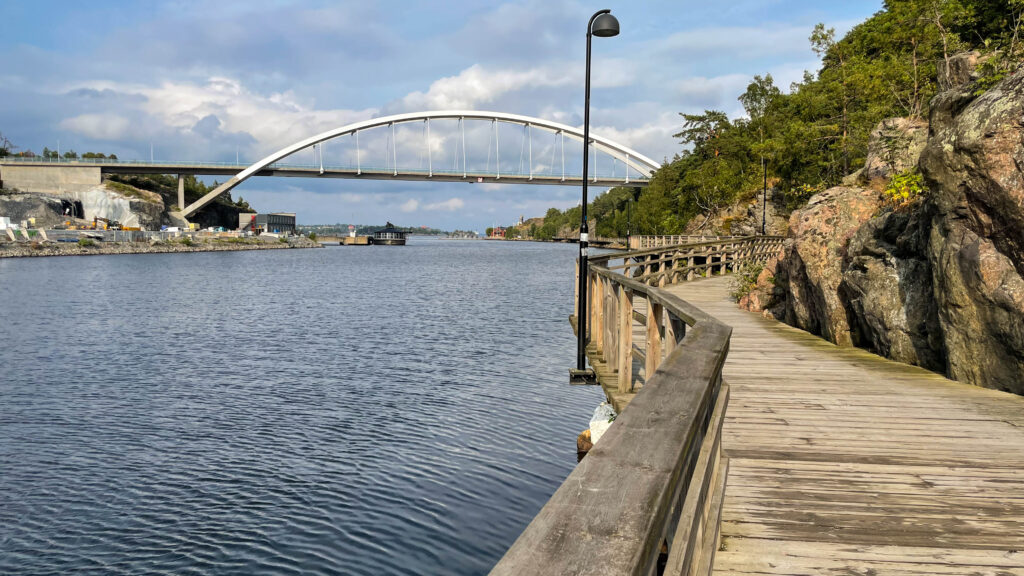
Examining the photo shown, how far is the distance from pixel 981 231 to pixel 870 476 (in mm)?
4155

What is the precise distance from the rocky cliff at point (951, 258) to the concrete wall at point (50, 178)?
128 m

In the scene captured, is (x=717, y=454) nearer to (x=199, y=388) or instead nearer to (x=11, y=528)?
(x=11, y=528)

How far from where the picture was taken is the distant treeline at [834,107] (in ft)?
77.2

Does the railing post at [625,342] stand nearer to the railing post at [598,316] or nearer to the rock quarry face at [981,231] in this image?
the railing post at [598,316]

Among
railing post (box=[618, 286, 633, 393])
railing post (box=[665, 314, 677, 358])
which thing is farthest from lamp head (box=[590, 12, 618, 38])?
railing post (box=[665, 314, 677, 358])

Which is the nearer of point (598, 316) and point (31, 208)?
point (598, 316)

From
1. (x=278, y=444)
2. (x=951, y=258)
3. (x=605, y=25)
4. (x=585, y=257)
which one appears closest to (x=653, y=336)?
(x=951, y=258)

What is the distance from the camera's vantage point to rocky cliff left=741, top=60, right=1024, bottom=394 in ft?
23.9

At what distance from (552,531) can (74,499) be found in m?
10.8

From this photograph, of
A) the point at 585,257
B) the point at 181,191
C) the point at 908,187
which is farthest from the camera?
the point at 181,191

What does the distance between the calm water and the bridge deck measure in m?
3.84

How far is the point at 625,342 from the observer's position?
27.0ft

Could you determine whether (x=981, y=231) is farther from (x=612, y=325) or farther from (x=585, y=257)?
(x=585, y=257)

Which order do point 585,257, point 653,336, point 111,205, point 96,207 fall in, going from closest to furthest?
point 653,336, point 585,257, point 111,205, point 96,207
